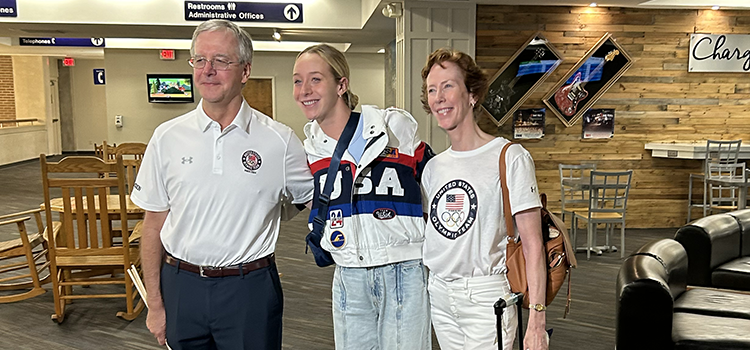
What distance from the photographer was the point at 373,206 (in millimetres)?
1863

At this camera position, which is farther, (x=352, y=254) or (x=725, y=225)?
(x=725, y=225)

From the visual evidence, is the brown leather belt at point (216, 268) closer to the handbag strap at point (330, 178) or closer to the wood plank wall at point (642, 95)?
the handbag strap at point (330, 178)

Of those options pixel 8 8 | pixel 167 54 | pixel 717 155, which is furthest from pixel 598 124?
pixel 167 54

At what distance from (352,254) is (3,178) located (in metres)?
13.0

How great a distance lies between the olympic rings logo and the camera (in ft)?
5.99

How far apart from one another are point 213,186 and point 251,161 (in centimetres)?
14

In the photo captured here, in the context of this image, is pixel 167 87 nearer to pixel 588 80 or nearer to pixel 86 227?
pixel 588 80

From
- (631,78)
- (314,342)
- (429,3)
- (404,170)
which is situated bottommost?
(314,342)

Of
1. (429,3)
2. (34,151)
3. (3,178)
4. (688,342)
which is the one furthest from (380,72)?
(688,342)

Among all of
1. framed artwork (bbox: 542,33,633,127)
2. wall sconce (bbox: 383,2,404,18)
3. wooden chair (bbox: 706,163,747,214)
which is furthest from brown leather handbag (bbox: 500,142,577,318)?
wooden chair (bbox: 706,163,747,214)

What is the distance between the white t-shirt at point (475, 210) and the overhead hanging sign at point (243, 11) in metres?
7.11

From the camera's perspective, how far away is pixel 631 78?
7516 millimetres

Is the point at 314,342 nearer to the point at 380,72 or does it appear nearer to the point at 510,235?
the point at 510,235

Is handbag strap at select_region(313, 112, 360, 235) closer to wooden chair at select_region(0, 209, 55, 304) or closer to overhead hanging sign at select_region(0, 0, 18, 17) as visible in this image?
wooden chair at select_region(0, 209, 55, 304)
